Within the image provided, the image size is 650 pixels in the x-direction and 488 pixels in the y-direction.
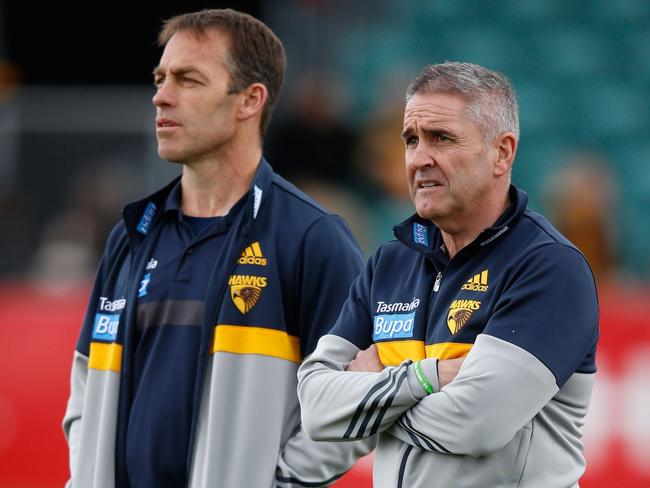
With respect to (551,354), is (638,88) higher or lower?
higher

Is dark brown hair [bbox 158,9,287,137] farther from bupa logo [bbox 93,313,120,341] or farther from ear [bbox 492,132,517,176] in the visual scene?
ear [bbox 492,132,517,176]

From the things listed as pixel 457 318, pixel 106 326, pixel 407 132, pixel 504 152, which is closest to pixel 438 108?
pixel 407 132

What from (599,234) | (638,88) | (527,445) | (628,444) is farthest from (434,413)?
(638,88)

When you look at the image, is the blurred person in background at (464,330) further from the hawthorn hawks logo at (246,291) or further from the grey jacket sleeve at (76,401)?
the grey jacket sleeve at (76,401)

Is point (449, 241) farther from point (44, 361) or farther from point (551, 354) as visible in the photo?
point (44, 361)

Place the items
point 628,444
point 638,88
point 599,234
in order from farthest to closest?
point 638,88, point 599,234, point 628,444

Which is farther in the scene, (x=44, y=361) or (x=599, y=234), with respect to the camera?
(x=599, y=234)

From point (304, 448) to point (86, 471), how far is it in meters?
0.80

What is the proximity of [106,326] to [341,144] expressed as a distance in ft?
22.0

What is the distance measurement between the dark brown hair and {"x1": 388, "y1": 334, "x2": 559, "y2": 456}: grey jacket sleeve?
5.20 ft

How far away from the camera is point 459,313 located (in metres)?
3.81

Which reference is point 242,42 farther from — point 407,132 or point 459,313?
point 459,313

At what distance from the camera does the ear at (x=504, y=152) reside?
393cm

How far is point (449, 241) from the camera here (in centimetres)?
402
